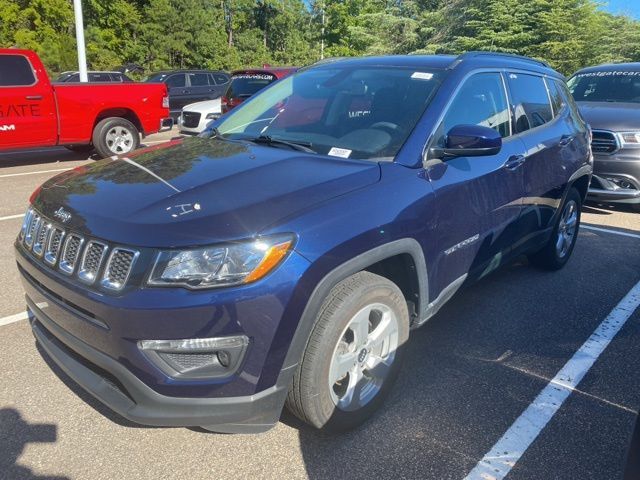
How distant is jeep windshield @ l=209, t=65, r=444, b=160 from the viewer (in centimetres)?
297

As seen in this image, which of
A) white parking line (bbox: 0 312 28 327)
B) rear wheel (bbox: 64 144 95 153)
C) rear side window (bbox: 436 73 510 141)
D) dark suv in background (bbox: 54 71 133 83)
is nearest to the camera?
rear side window (bbox: 436 73 510 141)

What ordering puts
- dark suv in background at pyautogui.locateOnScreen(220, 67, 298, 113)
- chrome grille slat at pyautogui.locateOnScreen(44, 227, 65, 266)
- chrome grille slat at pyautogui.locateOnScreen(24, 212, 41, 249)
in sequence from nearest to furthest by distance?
chrome grille slat at pyautogui.locateOnScreen(44, 227, 65, 266), chrome grille slat at pyautogui.locateOnScreen(24, 212, 41, 249), dark suv in background at pyautogui.locateOnScreen(220, 67, 298, 113)

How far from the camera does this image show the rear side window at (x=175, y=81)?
17688 millimetres

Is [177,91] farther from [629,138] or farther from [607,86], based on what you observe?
[629,138]

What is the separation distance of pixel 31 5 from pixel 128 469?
41959mm

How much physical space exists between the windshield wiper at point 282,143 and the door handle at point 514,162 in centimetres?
136

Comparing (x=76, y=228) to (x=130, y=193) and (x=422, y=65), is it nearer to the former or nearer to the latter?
(x=130, y=193)

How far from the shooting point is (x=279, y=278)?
6.69ft

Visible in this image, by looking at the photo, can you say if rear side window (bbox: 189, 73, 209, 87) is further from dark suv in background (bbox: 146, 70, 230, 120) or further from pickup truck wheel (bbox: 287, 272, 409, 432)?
pickup truck wheel (bbox: 287, 272, 409, 432)

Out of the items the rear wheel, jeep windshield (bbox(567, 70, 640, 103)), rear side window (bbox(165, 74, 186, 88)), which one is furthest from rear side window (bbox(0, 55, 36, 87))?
rear side window (bbox(165, 74, 186, 88))

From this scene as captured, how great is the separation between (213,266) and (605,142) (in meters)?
6.30

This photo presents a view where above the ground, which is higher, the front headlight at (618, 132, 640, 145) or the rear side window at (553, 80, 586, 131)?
the rear side window at (553, 80, 586, 131)

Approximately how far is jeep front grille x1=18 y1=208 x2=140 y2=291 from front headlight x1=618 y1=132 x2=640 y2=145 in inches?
256

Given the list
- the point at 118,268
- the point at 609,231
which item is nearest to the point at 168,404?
the point at 118,268
